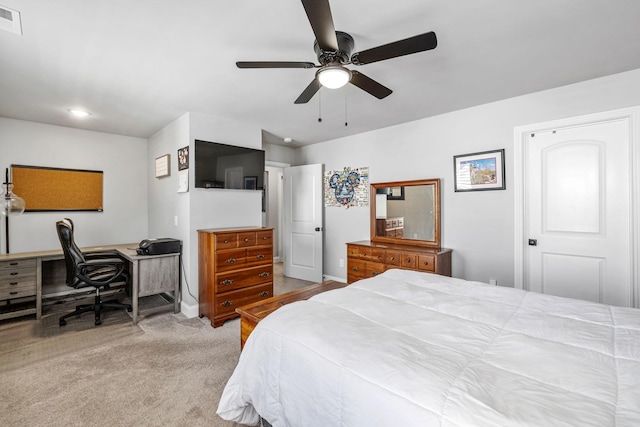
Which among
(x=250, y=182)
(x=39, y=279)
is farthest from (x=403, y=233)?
(x=39, y=279)

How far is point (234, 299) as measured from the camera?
3.21 metres

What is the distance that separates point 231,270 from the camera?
10.4 feet

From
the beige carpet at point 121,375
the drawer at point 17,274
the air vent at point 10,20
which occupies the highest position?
the air vent at point 10,20

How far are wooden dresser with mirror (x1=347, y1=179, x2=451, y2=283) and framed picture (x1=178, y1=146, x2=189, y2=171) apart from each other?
7.57ft

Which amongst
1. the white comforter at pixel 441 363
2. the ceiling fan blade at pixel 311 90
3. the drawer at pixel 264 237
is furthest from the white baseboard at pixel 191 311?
the ceiling fan blade at pixel 311 90

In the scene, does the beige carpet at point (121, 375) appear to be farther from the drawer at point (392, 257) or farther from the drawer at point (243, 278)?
the drawer at point (392, 257)

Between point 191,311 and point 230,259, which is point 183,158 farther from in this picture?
point 191,311

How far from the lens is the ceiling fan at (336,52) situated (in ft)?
4.41

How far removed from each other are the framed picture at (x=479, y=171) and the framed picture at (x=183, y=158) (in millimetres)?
3163

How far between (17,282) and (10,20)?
281cm

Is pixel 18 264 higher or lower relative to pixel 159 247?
lower

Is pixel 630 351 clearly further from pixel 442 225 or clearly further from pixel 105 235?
pixel 105 235

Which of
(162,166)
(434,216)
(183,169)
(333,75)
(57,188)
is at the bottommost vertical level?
(434,216)

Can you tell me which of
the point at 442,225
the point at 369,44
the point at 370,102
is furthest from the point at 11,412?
the point at 442,225
